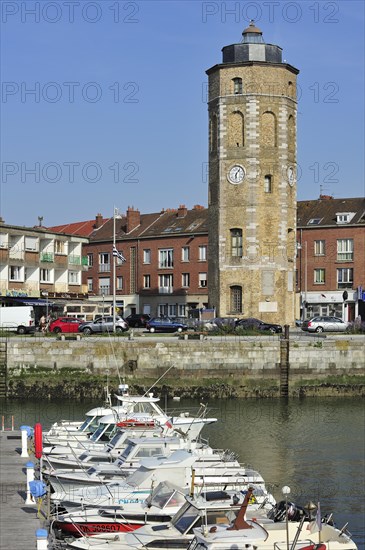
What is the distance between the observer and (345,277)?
88125 mm

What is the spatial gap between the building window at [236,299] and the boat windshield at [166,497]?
47064 millimetres

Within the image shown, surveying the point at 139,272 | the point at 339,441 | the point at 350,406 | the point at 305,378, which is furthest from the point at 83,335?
the point at 139,272

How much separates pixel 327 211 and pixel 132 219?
19789 millimetres

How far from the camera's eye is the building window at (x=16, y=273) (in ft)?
251

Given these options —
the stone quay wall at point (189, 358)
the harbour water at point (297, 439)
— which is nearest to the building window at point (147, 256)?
the stone quay wall at point (189, 358)

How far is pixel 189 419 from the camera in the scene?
3509 centimetres

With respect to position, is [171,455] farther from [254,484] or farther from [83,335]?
[83,335]

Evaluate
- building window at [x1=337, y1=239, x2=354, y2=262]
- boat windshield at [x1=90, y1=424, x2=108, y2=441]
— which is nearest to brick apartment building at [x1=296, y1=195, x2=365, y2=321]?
building window at [x1=337, y1=239, x2=354, y2=262]

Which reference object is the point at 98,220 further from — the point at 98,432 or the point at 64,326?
the point at 98,432

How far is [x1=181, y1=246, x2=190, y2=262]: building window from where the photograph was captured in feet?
304

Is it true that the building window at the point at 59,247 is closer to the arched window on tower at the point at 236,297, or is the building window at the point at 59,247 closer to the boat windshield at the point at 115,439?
the arched window on tower at the point at 236,297

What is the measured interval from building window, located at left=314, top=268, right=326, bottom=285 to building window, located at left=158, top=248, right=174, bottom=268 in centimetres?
1347

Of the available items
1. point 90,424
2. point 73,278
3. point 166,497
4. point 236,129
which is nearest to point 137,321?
point 73,278

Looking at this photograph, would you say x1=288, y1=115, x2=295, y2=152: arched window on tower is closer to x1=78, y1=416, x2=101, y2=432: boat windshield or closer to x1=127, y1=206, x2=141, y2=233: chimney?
x1=127, y1=206, x2=141, y2=233: chimney
